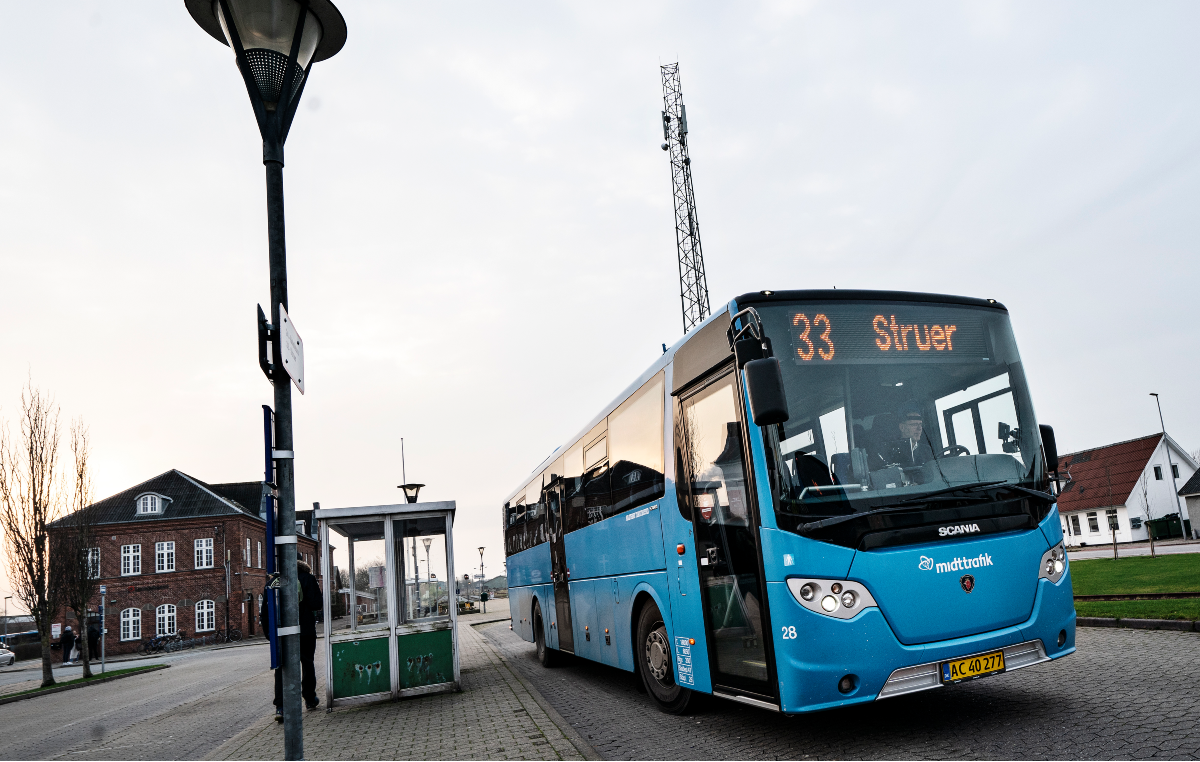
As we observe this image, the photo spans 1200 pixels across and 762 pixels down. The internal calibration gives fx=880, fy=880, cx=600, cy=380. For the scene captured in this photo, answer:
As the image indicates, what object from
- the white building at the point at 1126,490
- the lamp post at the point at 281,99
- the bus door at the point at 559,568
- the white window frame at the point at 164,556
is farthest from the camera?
the white building at the point at 1126,490

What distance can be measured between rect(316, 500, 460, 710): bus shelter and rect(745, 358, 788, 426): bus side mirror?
671cm

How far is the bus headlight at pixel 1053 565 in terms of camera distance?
643 cm

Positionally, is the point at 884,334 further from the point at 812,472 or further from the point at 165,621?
the point at 165,621

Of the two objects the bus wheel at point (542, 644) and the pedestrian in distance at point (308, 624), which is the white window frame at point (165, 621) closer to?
the bus wheel at point (542, 644)

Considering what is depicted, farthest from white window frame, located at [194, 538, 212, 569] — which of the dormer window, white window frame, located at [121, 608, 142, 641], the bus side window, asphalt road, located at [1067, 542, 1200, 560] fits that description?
the bus side window

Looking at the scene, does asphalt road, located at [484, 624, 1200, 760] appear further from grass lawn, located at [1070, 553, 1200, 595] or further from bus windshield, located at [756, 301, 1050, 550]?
grass lawn, located at [1070, 553, 1200, 595]

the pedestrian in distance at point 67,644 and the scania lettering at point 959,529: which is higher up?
the scania lettering at point 959,529

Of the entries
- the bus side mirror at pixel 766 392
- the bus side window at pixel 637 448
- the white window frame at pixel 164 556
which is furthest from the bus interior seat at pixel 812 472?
the white window frame at pixel 164 556

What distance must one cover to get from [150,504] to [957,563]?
5378 cm

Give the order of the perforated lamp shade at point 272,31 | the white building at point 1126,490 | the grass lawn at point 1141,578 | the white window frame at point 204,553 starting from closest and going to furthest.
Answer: the perforated lamp shade at point 272,31 → the grass lawn at point 1141,578 → the white window frame at point 204,553 → the white building at point 1126,490

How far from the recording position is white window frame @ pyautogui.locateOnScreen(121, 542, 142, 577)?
162 ft

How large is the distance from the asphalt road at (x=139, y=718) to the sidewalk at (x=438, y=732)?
97 centimetres

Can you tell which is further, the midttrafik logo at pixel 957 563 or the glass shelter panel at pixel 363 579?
the glass shelter panel at pixel 363 579

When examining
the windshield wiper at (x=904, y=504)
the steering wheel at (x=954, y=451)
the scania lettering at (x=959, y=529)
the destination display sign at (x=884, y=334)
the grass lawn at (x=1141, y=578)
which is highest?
the destination display sign at (x=884, y=334)
